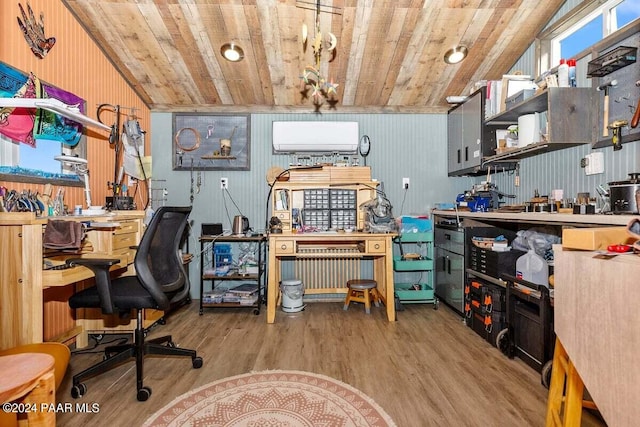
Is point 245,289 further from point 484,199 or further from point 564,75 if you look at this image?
point 564,75

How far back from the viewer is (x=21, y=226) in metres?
1.76

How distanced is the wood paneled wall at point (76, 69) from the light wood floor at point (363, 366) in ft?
4.94

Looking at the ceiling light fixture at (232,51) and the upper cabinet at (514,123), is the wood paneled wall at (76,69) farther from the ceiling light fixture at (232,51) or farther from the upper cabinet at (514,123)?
the upper cabinet at (514,123)

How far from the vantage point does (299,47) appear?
10.1 feet

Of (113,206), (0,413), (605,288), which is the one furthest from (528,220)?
(113,206)

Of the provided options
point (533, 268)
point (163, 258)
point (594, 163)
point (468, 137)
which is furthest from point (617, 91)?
point (163, 258)

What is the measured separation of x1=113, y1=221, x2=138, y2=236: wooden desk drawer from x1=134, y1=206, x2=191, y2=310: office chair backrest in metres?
0.57

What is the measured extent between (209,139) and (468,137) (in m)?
2.94

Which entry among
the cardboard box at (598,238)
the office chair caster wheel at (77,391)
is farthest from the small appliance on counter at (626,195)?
the office chair caster wheel at (77,391)

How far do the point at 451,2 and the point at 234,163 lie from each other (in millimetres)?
2697

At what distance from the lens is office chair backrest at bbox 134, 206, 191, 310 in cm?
188

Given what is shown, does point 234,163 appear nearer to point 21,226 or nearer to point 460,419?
point 21,226

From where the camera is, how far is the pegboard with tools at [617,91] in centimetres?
199

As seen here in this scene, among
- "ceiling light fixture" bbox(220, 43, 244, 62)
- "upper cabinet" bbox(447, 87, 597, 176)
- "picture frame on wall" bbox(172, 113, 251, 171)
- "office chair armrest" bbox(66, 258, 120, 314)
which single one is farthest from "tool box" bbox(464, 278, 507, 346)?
"ceiling light fixture" bbox(220, 43, 244, 62)
